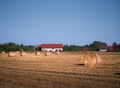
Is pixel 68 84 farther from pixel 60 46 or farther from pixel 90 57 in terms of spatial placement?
pixel 60 46

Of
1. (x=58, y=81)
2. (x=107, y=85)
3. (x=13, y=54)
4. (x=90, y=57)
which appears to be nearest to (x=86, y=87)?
(x=107, y=85)

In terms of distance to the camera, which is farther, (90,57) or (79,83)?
(90,57)

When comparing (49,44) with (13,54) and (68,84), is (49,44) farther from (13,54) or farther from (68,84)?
(68,84)

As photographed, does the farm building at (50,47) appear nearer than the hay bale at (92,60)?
No

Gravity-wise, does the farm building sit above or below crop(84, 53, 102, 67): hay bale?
above

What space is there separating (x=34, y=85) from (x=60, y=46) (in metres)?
89.8

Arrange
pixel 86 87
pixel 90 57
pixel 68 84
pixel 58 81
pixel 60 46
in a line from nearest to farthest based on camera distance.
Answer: pixel 86 87 → pixel 68 84 → pixel 58 81 → pixel 90 57 → pixel 60 46

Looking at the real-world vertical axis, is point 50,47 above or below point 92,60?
above

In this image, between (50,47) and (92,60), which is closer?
(92,60)

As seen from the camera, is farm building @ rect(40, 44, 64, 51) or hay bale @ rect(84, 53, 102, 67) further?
farm building @ rect(40, 44, 64, 51)

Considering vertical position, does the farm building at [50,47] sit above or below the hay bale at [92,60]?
above

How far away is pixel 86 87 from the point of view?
1045cm

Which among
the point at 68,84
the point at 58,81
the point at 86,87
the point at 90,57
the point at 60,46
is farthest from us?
the point at 60,46

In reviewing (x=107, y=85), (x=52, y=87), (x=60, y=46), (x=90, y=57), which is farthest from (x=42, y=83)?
(x=60, y=46)
